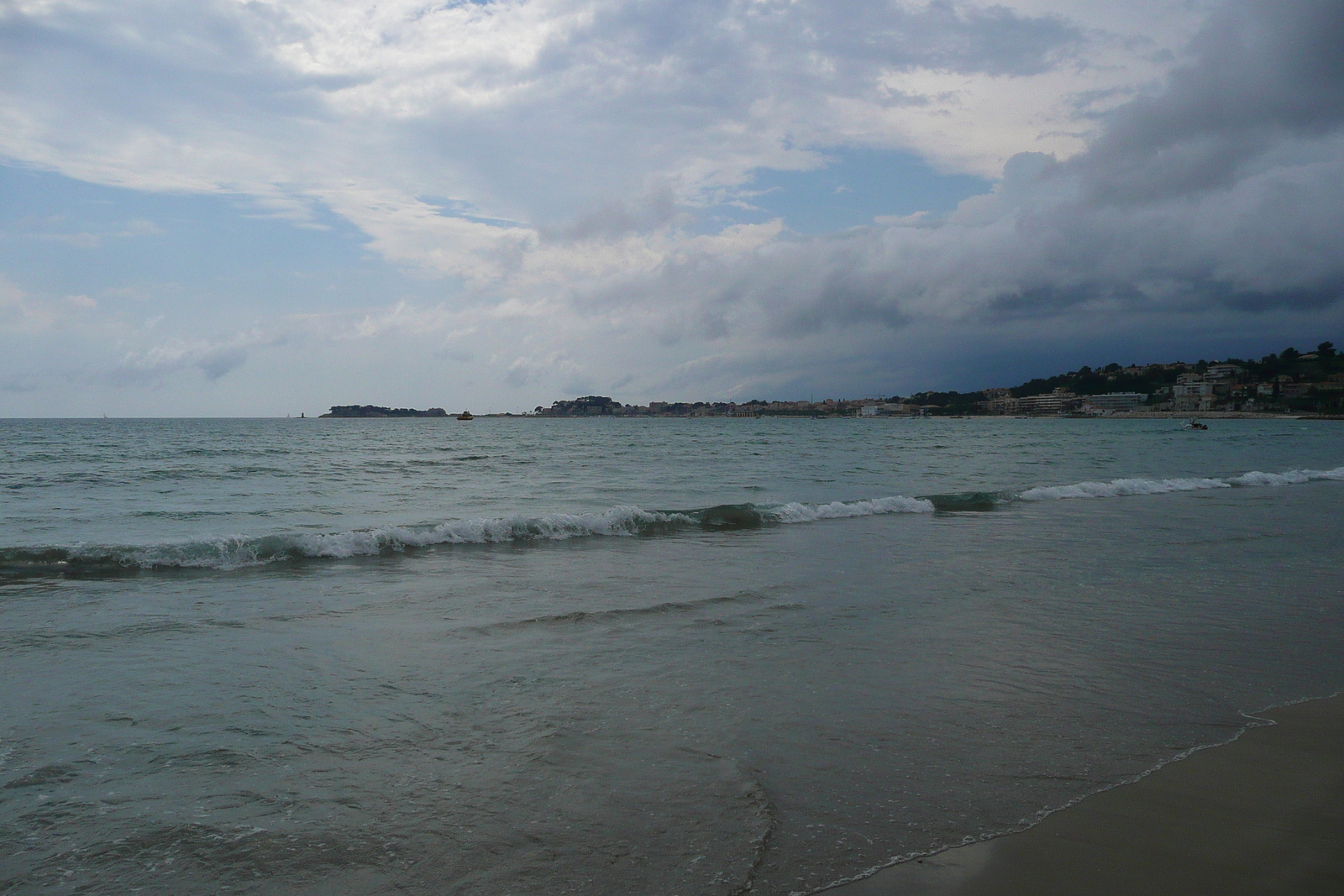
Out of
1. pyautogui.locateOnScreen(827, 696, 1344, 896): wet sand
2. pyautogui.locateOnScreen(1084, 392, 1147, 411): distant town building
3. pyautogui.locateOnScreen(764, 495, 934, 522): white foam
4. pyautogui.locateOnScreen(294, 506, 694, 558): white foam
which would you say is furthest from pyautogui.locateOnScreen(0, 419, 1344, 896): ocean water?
pyautogui.locateOnScreen(1084, 392, 1147, 411): distant town building

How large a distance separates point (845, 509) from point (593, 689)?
46.2 feet

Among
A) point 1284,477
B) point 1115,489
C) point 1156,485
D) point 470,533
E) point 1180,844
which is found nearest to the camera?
point 1180,844

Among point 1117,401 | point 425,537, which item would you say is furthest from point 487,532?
point 1117,401

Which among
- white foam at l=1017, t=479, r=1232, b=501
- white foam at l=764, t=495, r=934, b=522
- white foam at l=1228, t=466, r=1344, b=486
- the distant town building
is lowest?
white foam at l=1228, t=466, r=1344, b=486


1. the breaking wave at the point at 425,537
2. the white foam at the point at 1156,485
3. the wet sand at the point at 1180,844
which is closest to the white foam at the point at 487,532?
the breaking wave at the point at 425,537

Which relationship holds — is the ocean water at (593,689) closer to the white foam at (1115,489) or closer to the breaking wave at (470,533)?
the breaking wave at (470,533)

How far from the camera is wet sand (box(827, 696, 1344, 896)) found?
11.0 feet

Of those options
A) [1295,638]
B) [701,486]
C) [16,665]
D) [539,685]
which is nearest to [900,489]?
[701,486]

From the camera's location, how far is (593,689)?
6016 mm

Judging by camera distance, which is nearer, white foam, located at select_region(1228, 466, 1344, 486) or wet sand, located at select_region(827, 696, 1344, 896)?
wet sand, located at select_region(827, 696, 1344, 896)

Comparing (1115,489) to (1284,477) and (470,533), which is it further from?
(470,533)

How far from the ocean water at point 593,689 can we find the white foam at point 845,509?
2.28m

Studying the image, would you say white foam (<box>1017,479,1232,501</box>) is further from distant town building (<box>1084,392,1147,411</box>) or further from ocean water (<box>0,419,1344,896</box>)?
distant town building (<box>1084,392,1147,411</box>)

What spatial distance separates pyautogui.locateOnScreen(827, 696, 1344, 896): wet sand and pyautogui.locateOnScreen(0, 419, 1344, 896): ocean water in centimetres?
18
